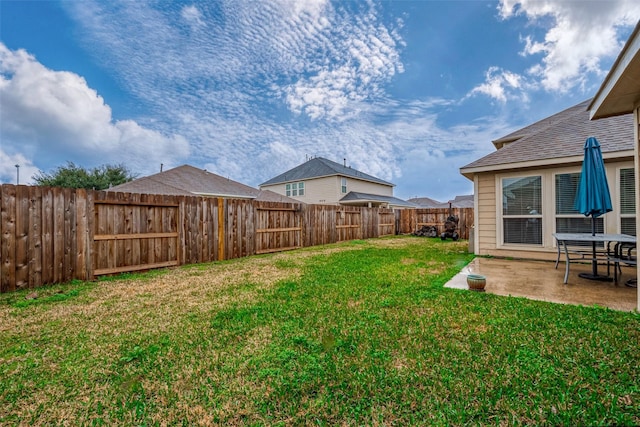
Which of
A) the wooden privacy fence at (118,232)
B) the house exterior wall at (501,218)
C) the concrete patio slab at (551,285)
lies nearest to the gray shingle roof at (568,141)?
the house exterior wall at (501,218)

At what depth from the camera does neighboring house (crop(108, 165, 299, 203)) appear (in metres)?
14.3

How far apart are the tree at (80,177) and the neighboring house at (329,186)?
1672cm

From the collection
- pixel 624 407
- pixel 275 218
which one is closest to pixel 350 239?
pixel 275 218

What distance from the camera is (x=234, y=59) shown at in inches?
443

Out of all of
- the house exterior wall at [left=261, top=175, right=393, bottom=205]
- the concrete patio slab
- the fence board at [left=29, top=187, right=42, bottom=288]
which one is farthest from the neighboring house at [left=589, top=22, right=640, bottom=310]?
the house exterior wall at [left=261, top=175, right=393, bottom=205]

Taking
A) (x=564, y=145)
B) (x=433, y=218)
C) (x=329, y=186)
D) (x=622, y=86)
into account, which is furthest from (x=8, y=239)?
(x=329, y=186)

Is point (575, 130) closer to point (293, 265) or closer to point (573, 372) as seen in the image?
point (573, 372)

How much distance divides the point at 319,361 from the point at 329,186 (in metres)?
21.0

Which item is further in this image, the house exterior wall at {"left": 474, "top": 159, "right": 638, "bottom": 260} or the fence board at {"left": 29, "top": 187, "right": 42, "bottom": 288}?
the house exterior wall at {"left": 474, "top": 159, "right": 638, "bottom": 260}

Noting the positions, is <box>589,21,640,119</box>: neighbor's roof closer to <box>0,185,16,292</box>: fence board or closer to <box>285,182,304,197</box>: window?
<box>0,185,16,292</box>: fence board

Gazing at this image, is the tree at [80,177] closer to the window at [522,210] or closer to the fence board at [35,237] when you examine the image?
the fence board at [35,237]

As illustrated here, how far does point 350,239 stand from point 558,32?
11.0 metres

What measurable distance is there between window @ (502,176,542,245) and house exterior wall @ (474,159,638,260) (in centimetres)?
9

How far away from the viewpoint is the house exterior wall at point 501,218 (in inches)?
223
